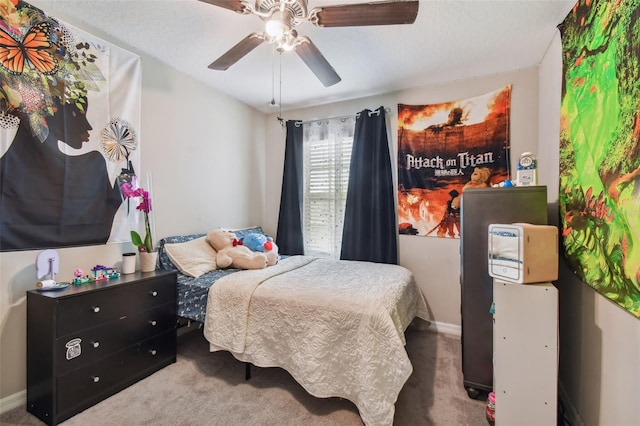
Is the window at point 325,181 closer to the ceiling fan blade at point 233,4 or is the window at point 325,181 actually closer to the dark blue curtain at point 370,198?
the dark blue curtain at point 370,198

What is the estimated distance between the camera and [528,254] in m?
1.38

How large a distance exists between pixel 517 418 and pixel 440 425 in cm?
41

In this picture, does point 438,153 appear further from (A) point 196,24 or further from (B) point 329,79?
(A) point 196,24

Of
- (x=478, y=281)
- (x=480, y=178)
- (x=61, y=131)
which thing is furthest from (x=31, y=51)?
(x=480, y=178)

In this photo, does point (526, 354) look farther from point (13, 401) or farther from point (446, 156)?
point (13, 401)

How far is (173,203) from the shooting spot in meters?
2.75

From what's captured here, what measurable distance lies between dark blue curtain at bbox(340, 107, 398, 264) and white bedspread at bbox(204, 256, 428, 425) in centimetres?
80

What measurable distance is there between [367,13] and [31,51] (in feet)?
6.93

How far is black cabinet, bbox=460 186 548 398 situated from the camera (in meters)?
1.77

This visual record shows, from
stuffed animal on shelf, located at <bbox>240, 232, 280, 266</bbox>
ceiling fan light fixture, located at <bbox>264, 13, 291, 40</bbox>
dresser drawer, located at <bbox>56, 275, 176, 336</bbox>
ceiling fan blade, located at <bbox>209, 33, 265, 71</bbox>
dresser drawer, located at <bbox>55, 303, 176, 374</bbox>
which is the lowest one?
dresser drawer, located at <bbox>55, 303, 176, 374</bbox>

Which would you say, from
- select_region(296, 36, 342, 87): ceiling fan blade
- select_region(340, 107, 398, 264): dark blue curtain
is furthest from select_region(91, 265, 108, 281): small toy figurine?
select_region(340, 107, 398, 264): dark blue curtain

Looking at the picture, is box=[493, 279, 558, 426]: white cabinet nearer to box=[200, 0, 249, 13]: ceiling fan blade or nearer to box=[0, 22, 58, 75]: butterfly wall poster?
box=[200, 0, 249, 13]: ceiling fan blade

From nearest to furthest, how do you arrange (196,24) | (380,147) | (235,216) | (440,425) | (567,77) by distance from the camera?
(440,425) → (567,77) → (196,24) → (380,147) → (235,216)

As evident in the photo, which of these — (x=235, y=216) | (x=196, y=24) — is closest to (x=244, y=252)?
(x=235, y=216)
